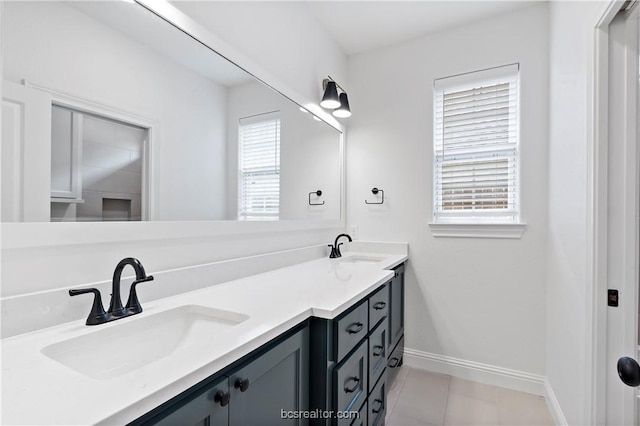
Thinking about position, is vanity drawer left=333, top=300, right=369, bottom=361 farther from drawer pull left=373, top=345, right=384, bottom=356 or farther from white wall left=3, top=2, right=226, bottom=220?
white wall left=3, top=2, right=226, bottom=220

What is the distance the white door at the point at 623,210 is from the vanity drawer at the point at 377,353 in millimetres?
A: 948

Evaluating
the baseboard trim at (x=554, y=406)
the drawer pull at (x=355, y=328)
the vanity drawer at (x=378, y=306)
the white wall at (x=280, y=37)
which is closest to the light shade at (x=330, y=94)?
the white wall at (x=280, y=37)

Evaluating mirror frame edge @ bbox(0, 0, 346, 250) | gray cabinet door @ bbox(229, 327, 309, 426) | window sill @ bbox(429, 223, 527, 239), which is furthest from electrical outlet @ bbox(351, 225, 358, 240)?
gray cabinet door @ bbox(229, 327, 309, 426)

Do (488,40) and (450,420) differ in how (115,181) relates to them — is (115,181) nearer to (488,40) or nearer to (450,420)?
(450,420)

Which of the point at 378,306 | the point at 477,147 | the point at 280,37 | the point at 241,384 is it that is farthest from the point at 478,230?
the point at 241,384

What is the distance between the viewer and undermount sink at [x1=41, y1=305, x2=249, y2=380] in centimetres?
78

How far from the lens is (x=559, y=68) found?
1828 mm

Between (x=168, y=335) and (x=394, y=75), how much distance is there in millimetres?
2540

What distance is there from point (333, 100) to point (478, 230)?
56.7 inches

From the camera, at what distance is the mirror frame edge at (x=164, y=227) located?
84cm

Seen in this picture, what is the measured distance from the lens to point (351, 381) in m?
1.29

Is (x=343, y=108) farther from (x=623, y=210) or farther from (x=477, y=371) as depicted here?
(x=477, y=371)

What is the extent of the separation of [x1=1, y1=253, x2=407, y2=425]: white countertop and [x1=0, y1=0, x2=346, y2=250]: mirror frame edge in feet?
0.75

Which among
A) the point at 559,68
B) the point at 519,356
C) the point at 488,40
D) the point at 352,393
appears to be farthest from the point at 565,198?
the point at 352,393
